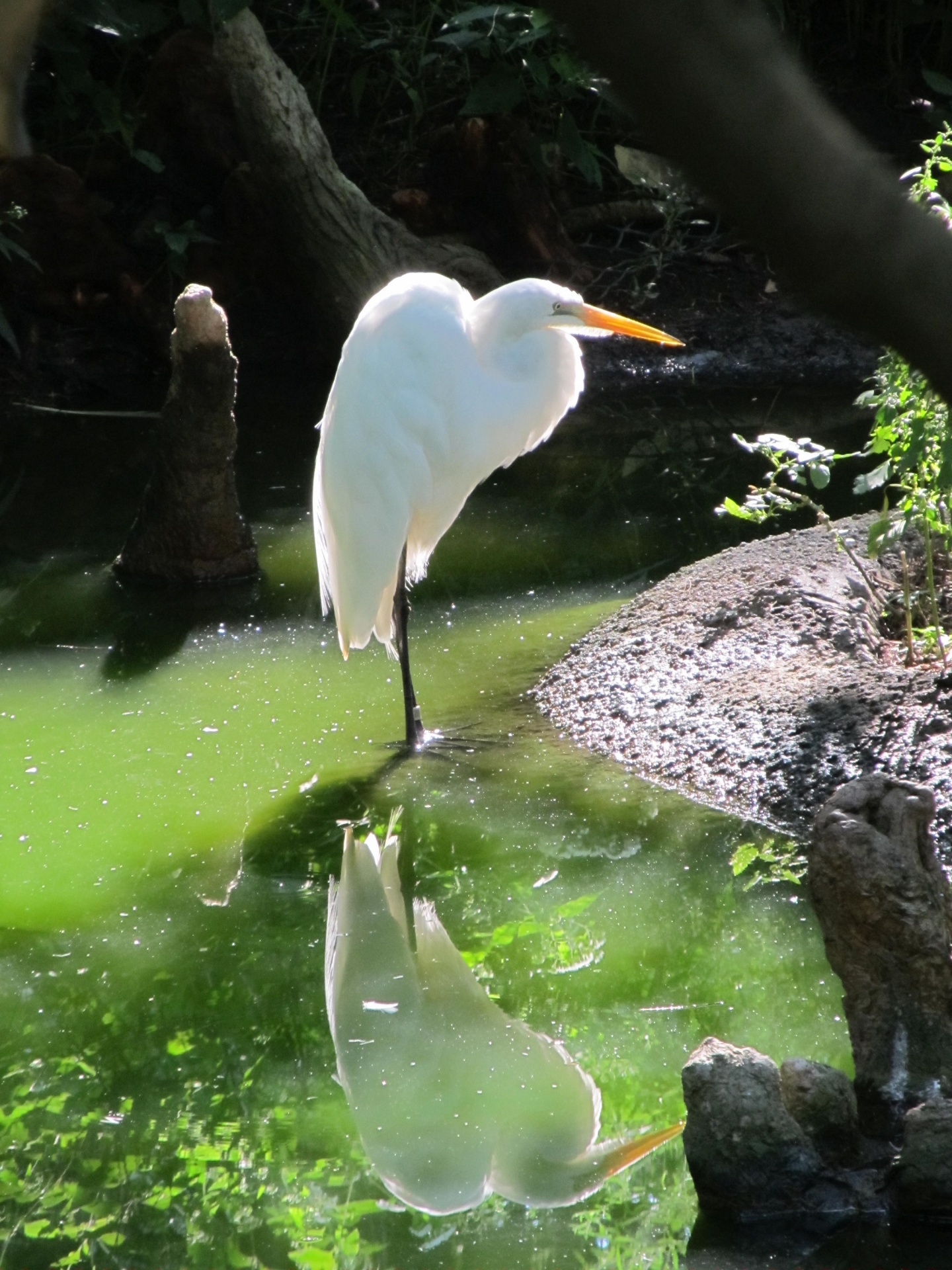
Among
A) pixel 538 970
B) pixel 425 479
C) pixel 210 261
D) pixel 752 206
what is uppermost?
pixel 752 206

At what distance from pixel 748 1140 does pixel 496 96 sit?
7467mm

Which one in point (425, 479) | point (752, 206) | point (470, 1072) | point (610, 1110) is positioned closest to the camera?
point (752, 206)

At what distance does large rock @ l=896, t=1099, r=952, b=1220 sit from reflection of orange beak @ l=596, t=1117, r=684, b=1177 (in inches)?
14.9

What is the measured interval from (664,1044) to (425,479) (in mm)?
1901

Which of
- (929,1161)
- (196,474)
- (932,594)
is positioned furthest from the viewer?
(196,474)

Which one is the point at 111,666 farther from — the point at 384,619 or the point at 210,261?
the point at 210,261

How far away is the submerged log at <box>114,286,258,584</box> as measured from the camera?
4863mm

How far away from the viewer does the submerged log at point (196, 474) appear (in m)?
4.86

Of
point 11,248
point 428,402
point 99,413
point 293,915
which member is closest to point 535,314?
point 428,402

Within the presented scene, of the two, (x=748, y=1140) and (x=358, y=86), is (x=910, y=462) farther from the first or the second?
(x=358, y=86)

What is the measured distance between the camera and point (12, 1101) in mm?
2473

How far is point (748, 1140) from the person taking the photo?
202 centimetres

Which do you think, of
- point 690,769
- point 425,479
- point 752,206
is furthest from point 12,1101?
point 752,206

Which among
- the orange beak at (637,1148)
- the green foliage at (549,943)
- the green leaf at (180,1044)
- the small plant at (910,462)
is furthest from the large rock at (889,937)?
the green leaf at (180,1044)
